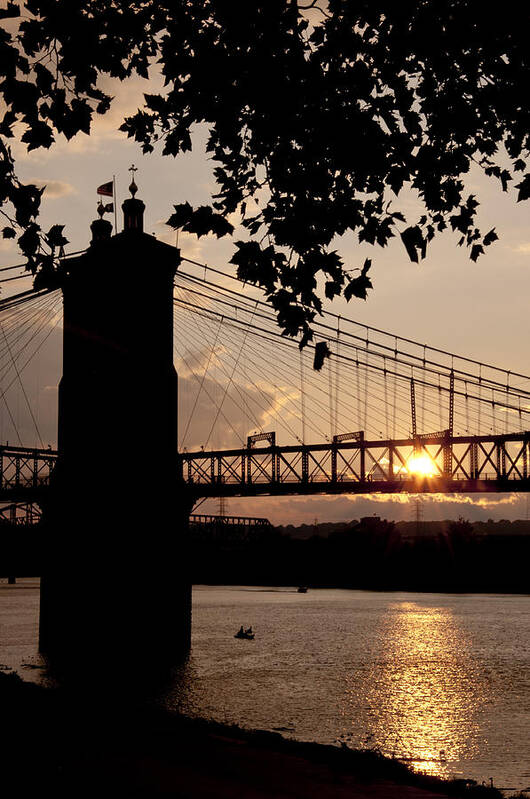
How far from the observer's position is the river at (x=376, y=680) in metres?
21.7

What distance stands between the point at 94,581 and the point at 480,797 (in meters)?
21.2

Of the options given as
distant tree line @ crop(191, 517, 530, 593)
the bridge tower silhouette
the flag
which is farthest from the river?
distant tree line @ crop(191, 517, 530, 593)

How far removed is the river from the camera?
21719 millimetres

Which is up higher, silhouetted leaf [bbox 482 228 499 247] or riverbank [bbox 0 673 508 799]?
silhouetted leaf [bbox 482 228 499 247]

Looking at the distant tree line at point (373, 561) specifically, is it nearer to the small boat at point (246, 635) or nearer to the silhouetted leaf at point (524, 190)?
the small boat at point (246, 635)

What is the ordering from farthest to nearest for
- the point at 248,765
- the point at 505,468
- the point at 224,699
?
the point at 505,468 → the point at 224,699 → the point at 248,765

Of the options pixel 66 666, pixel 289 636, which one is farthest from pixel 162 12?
pixel 289 636

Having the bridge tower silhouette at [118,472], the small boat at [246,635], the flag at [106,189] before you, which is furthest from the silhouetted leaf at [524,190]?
the small boat at [246,635]

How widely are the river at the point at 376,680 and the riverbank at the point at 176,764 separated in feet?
23.7

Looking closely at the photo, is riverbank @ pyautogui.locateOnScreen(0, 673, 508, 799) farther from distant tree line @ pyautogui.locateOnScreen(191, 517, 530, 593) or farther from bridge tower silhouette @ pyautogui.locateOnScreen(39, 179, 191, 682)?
distant tree line @ pyautogui.locateOnScreen(191, 517, 530, 593)

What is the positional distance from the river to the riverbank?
7226mm

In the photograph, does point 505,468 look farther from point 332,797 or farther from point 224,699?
point 332,797

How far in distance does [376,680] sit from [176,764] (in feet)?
81.9

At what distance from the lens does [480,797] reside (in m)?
9.82
